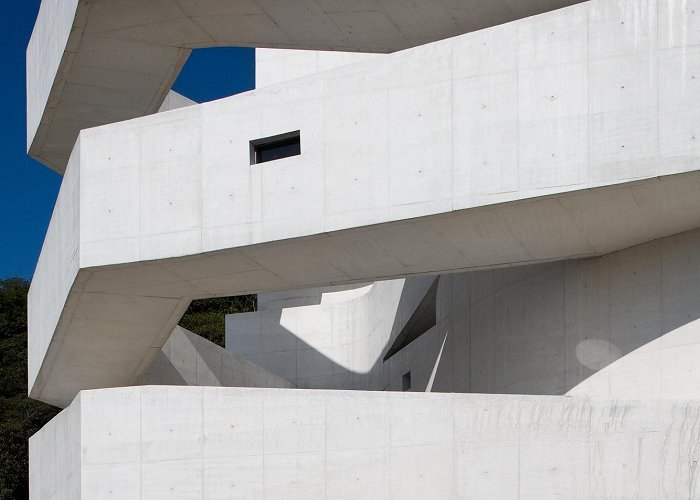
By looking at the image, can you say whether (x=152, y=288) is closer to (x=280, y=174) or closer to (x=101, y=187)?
(x=101, y=187)

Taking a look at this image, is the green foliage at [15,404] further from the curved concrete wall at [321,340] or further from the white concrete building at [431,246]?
the white concrete building at [431,246]

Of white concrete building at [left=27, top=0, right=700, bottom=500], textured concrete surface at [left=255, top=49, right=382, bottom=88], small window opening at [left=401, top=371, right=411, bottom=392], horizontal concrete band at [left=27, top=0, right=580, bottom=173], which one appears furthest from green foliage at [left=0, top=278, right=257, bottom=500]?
white concrete building at [left=27, top=0, right=700, bottom=500]

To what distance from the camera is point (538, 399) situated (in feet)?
35.8

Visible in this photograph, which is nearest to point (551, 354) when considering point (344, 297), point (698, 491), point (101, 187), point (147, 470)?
point (698, 491)

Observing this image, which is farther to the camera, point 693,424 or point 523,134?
point 523,134

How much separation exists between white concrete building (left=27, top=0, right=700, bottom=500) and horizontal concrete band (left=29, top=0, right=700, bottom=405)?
1.0 inches

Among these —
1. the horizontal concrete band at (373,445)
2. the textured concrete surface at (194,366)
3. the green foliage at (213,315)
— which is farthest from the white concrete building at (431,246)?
the green foliage at (213,315)

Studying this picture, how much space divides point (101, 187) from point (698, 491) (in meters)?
8.15

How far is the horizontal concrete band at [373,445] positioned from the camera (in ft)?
34.4

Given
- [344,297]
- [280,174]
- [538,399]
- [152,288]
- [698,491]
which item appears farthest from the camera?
[344,297]

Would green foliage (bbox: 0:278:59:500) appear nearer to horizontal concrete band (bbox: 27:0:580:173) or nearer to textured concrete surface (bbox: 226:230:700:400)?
horizontal concrete band (bbox: 27:0:580:173)

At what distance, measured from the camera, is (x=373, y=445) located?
1137 centimetres

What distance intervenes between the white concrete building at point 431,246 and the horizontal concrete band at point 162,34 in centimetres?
11

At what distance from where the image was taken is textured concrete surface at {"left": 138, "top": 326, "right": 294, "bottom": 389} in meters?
19.2
